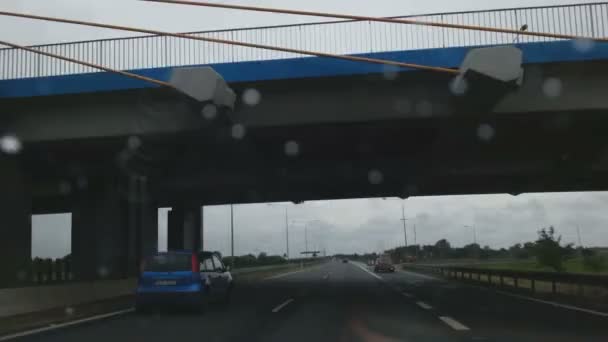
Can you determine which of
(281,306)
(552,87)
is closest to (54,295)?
(281,306)

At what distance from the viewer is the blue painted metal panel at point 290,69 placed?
47.5 ft

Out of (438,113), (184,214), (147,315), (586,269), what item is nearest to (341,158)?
(438,113)

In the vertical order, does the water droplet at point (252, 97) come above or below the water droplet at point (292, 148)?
above

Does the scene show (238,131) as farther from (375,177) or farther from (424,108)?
(375,177)

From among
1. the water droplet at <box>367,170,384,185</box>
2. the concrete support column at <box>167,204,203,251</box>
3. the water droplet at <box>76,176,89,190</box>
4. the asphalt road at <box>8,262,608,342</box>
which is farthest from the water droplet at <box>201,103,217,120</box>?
the concrete support column at <box>167,204,203,251</box>

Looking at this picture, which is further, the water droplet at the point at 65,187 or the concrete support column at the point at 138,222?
the water droplet at the point at 65,187

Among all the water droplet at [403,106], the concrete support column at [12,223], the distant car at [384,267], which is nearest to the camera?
the water droplet at [403,106]

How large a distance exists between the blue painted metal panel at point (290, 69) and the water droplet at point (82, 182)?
8.25 m

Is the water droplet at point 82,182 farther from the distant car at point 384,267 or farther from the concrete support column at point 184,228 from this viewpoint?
the distant car at point 384,267

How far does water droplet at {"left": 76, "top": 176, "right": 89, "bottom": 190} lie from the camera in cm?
2411

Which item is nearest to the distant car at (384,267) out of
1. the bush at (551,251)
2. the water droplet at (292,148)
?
the bush at (551,251)

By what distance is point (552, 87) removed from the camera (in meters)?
15.0

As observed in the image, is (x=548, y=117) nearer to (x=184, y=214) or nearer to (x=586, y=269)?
(x=184, y=214)

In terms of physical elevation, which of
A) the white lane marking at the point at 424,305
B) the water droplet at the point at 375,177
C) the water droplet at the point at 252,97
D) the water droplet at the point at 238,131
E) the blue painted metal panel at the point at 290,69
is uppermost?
the blue painted metal panel at the point at 290,69
